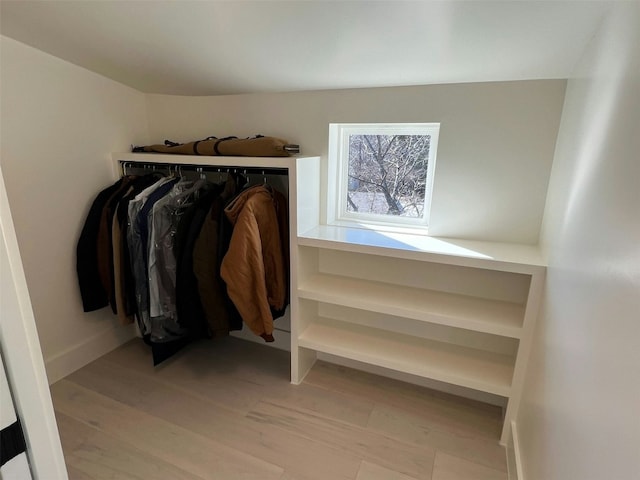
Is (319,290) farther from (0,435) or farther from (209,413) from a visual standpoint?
(0,435)

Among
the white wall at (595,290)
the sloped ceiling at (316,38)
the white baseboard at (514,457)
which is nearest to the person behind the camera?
the white wall at (595,290)

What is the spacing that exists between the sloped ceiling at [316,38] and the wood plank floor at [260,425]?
5.31ft

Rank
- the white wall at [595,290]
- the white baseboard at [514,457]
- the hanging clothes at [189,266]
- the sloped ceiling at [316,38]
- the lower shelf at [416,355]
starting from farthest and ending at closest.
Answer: the hanging clothes at [189,266], the lower shelf at [416,355], the white baseboard at [514,457], the sloped ceiling at [316,38], the white wall at [595,290]

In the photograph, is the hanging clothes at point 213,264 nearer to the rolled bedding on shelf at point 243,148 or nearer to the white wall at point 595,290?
the rolled bedding on shelf at point 243,148

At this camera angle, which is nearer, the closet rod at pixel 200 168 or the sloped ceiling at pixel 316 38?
the sloped ceiling at pixel 316 38

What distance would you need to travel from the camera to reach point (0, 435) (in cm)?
59

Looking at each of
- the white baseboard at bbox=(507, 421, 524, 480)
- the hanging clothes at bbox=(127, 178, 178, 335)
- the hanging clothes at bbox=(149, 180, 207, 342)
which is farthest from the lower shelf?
the hanging clothes at bbox=(127, 178, 178, 335)

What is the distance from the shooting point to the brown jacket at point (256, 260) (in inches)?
67.6

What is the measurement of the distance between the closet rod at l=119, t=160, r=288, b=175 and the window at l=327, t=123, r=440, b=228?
0.37m

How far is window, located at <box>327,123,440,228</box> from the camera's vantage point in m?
1.96

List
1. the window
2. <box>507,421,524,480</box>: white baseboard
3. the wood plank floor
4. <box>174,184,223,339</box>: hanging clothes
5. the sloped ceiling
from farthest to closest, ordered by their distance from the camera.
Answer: the window, <box>174,184,223,339</box>: hanging clothes, the wood plank floor, <box>507,421,524,480</box>: white baseboard, the sloped ceiling

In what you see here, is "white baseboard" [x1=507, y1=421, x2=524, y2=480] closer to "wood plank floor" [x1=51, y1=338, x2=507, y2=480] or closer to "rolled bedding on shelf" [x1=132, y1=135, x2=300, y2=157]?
"wood plank floor" [x1=51, y1=338, x2=507, y2=480]

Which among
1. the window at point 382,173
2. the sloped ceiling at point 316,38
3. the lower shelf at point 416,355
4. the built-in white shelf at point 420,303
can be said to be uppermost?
the sloped ceiling at point 316,38

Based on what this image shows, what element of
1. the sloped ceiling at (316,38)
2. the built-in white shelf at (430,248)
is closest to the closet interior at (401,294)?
the built-in white shelf at (430,248)
